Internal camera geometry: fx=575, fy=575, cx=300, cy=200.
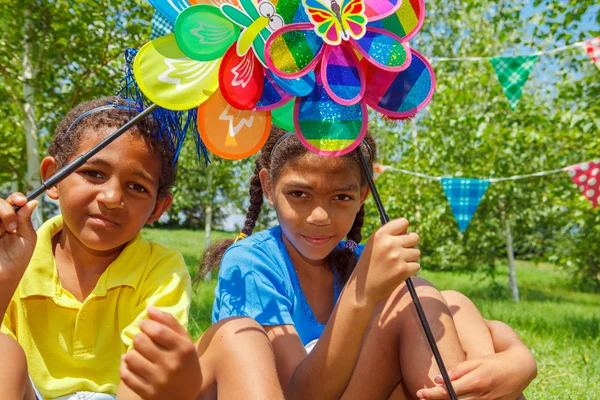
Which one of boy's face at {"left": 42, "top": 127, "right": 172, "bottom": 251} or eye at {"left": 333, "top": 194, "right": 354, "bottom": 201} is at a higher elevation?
boy's face at {"left": 42, "top": 127, "right": 172, "bottom": 251}

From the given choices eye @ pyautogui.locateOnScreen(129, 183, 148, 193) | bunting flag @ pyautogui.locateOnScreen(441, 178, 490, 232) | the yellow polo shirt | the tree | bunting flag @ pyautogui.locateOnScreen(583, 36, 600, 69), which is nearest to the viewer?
the yellow polo shirt

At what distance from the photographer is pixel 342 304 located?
126 centimetres

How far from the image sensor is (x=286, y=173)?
5.33 feet

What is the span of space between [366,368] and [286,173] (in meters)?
0.58

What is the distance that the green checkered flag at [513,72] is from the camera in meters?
4.22

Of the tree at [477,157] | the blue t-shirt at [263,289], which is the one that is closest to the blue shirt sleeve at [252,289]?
the blue t-shirt at [263,289]

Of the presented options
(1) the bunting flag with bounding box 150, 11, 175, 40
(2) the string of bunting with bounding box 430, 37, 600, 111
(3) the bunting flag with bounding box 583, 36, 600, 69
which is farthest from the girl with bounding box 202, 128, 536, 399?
(3) the bunting flag with bounding box 583, 36, 600, 69

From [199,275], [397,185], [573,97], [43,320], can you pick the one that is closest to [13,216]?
[43,320]

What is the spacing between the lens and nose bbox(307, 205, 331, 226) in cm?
153

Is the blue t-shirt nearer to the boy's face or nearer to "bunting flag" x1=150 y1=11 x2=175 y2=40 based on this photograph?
the boy's face

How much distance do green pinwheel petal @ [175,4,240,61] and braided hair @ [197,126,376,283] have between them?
49cm

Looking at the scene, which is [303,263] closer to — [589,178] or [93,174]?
[93,174]

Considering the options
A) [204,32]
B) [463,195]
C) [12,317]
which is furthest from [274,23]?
[463,195]

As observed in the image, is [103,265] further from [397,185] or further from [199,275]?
[397,185]
